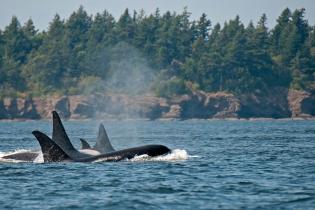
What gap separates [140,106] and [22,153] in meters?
144

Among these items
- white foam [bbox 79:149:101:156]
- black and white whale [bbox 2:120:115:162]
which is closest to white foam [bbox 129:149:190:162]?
white foam [bbox 79:149:101:156]

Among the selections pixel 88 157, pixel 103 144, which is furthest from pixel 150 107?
pixel 88 157

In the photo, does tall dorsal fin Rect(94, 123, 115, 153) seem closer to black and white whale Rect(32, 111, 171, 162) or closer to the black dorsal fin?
black and white whale Rect(32, 111, 171, 162)

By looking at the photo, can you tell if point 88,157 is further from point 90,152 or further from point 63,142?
point 90,152

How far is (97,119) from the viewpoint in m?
184

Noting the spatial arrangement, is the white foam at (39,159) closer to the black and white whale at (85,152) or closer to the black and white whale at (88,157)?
the black and white whale at (85,152)

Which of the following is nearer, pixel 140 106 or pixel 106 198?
pixel 106 198

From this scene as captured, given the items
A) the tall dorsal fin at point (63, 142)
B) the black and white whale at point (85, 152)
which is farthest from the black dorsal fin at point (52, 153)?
the black and white whale at point (85, 152)

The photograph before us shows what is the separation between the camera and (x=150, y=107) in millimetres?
190500

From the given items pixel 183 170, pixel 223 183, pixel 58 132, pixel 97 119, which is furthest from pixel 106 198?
pixel 97 119

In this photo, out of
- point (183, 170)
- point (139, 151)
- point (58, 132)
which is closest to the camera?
point (183, 170)

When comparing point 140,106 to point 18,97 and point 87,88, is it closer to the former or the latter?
point 87,88

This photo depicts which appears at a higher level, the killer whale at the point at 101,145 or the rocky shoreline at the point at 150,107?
the rocky shoreline at the point at 150,107

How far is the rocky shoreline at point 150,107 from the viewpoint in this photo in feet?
620
